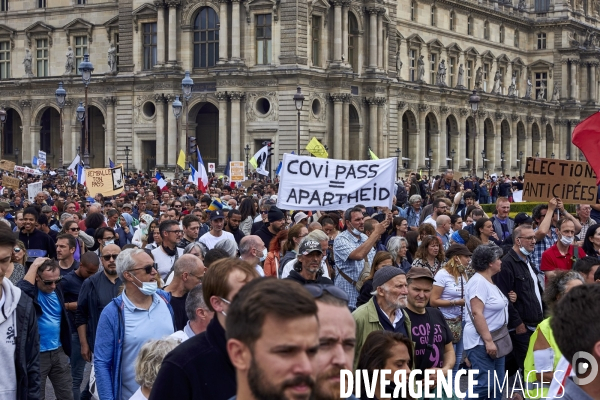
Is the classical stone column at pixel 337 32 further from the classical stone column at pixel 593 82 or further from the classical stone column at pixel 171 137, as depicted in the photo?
the classical stone column at pixel 593 82

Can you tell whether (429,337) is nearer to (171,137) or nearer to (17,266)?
(17,266)

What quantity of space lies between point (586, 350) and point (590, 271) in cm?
537

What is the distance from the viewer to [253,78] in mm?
53875

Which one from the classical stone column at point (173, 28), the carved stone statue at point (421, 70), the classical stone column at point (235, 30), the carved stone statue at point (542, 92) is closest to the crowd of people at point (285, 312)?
the classical stone column at point (235, 30)

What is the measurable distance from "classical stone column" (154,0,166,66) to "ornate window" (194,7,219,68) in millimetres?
1814

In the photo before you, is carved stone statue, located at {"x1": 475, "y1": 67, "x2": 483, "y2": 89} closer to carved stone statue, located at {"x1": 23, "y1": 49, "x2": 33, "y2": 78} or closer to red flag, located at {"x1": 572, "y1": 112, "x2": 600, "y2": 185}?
carved stone statue, located at {"x1": 23, "y1": 49, "x2": 33, "y2": 78}

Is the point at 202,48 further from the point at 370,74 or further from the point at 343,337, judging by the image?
the point at 343,337

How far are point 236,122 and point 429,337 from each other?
4592 centimetres

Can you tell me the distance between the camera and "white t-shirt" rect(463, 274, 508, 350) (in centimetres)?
1033

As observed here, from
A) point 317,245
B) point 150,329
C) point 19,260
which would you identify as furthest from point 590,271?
point 19,260

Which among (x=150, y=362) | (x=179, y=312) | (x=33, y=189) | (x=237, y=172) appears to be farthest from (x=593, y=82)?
(x=150, y=362)

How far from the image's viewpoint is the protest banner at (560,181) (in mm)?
15281

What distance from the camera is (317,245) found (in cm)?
1009

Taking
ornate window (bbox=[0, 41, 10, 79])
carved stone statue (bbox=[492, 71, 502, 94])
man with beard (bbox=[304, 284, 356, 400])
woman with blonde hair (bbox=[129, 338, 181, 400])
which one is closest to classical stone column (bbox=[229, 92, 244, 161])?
ornate window (bbox=[0, 41, 10, 79])
